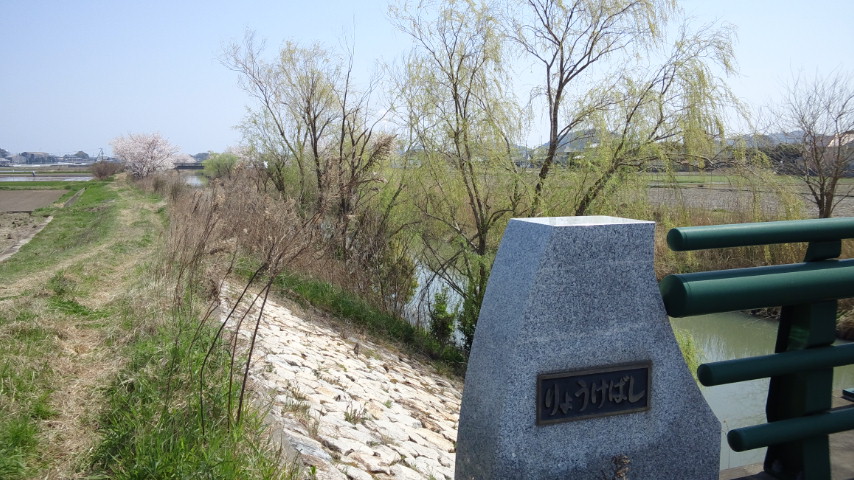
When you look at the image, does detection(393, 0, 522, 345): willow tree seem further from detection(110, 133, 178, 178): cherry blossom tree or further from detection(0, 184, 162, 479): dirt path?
detection(110, 133, 178, 178): cherry blossom tree

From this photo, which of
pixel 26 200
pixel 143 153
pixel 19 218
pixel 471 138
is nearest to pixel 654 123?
pixel 471 138

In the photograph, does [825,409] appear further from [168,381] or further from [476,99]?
[476,99]

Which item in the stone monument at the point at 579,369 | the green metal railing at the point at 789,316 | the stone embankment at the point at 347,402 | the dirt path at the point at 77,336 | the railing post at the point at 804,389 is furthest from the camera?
the stone embankment at the point at 347,402

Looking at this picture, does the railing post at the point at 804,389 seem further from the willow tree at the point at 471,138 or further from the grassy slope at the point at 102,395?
the willow tree at the point at 471,138

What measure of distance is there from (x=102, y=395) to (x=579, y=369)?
3.11 meters

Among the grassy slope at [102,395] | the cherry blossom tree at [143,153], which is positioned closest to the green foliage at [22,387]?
the grassy slope at [102,395]

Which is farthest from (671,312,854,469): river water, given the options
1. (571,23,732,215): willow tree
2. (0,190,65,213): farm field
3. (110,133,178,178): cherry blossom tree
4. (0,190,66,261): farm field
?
(110,133,178,178): cherry blossom tree

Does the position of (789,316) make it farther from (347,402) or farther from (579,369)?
(347,402)

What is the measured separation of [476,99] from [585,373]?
976 centimetres

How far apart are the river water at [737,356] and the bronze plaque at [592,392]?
20.3 ft

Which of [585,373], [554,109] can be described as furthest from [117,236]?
[585,373]

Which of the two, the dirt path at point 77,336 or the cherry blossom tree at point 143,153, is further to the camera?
the cherry blossom tree at point 143,153

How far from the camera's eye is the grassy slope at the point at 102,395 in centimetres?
330

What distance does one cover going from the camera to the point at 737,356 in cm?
1303
